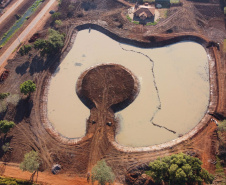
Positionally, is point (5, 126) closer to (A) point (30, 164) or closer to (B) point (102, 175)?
(A) point (30, 164)

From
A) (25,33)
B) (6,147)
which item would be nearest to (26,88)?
(6,147)

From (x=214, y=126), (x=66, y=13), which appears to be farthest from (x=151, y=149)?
(x=66, y=13)

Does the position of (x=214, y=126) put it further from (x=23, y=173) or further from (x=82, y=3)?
(x=82, y=3)

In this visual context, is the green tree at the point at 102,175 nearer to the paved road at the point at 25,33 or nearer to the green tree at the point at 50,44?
the green tree at the point at 50,44

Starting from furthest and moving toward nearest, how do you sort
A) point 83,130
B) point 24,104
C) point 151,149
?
point 24,104
point 83,130
point 151,149

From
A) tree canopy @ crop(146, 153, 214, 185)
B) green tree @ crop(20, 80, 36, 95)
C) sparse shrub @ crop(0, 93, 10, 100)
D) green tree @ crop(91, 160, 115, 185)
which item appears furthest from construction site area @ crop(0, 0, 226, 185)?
tree canopy @ crop(146, 153, 214, 185)

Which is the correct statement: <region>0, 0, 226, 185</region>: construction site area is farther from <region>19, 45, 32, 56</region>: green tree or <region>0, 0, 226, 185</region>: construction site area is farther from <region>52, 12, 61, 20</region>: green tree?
<region>19, 45, 32, 56</region>: green tree
